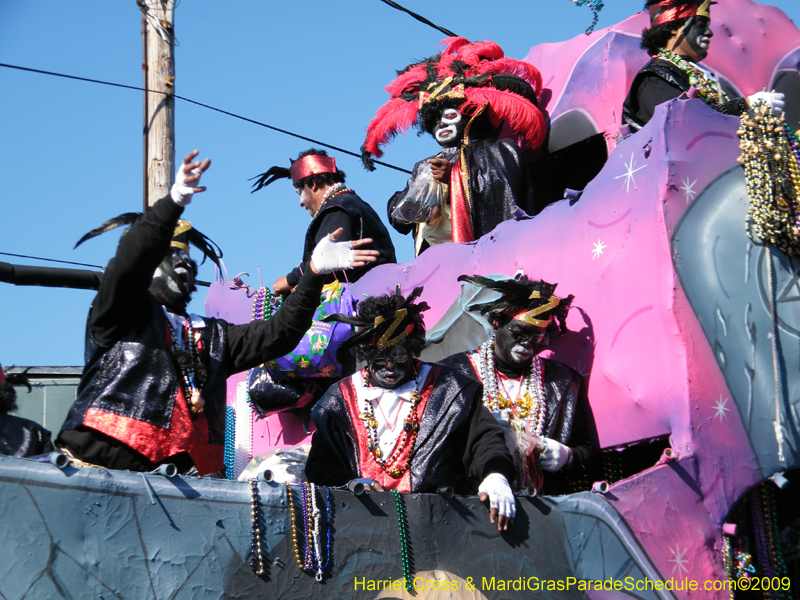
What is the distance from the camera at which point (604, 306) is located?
4.46 metres

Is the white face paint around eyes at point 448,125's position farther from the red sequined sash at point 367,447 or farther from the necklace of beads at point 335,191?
the red sequined sash at point 367,447

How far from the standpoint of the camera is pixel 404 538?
3350mm

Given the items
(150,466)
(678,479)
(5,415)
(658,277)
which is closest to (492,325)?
(658,277)

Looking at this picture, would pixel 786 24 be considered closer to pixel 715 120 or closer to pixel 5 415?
pixel 715 120

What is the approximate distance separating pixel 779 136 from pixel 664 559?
→ 6.93 feet

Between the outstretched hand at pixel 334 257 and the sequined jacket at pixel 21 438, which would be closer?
the outstretched hand at pixel 334 257

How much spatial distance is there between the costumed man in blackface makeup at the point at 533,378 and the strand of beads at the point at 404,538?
92 centimetres

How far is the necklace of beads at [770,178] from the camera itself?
4.30m

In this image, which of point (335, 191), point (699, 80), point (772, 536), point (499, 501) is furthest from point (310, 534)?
point (335, 191)

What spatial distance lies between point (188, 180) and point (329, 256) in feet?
2.29

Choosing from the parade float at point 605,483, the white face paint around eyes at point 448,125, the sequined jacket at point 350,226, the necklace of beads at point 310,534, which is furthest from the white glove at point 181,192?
the white face paint around eyes at point 448,125

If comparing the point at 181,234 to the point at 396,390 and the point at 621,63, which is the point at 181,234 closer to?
the point at 396,390

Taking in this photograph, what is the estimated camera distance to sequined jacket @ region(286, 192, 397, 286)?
19.6ft

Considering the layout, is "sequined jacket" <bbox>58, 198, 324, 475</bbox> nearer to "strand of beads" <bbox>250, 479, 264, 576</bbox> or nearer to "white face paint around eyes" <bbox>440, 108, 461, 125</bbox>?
"strand of beads" <bbox>250, 479, 264, 576</bbox>
